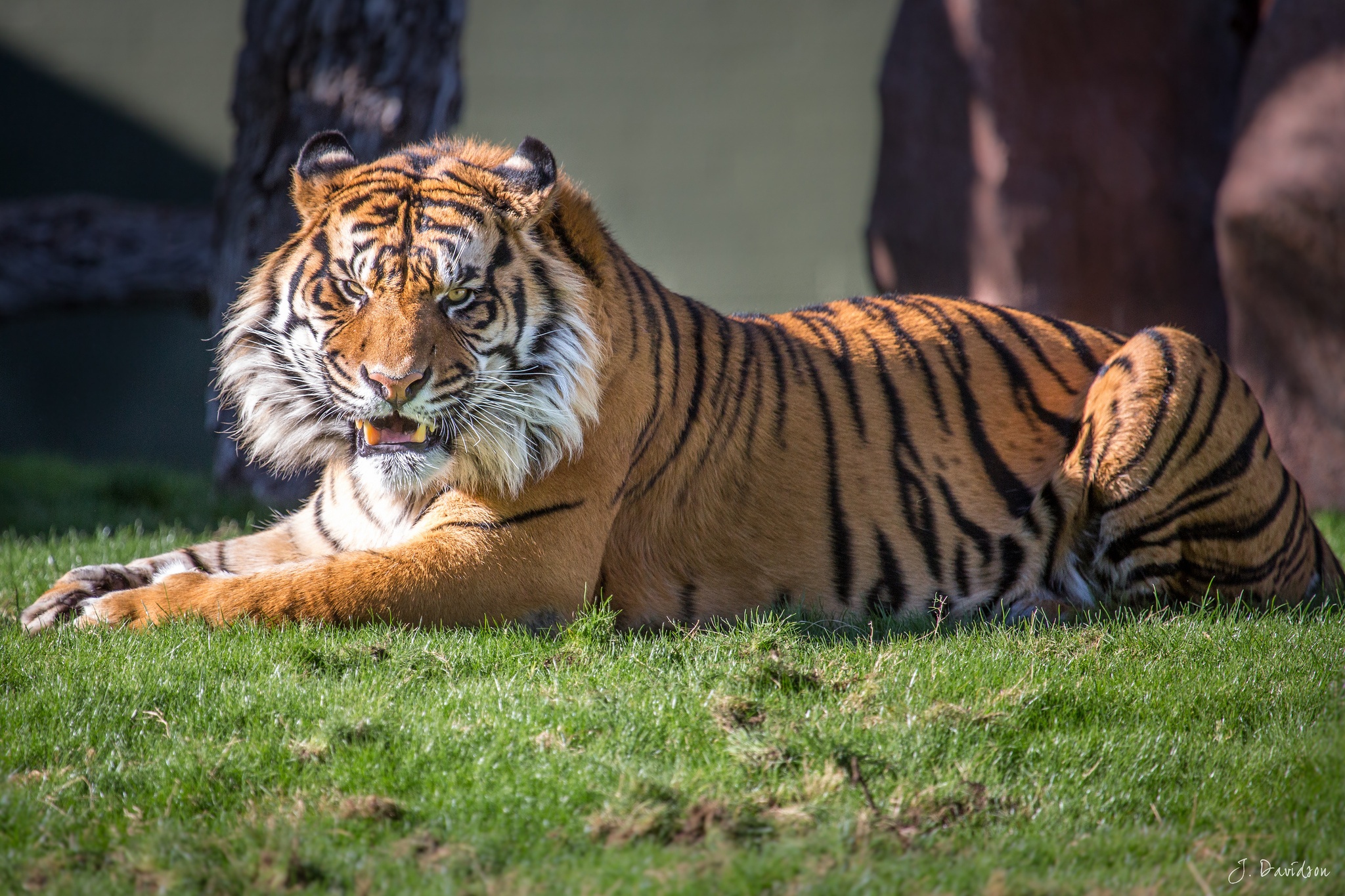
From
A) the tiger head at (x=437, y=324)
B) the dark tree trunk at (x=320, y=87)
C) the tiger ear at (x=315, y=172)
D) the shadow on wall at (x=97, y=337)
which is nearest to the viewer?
the tiger head at (x=437, y=324)

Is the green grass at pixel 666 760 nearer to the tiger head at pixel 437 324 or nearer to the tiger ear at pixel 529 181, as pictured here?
the tiger head at pixel 437 324

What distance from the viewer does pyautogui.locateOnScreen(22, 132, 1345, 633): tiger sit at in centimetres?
339

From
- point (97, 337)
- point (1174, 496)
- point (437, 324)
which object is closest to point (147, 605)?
point (437, 324)

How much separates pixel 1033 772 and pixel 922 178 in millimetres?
5202

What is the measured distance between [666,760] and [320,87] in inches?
168

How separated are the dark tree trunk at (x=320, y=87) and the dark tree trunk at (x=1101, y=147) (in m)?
3.04

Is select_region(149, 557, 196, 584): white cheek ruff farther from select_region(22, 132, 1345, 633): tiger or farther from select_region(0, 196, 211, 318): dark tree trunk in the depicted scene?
select_region(0, 196, 211, 318): dark tree trunk

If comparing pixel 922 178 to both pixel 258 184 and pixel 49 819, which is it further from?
pixel 49 819

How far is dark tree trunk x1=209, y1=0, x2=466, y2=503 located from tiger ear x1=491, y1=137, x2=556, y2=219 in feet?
8.03

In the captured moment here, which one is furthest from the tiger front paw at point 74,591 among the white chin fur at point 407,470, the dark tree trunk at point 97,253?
the dark tree trunk at point 97,253

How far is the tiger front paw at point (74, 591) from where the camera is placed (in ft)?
11.5

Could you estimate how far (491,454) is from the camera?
136 inches

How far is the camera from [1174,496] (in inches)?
154

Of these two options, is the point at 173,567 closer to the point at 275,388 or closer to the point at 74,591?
the point at 74,591
